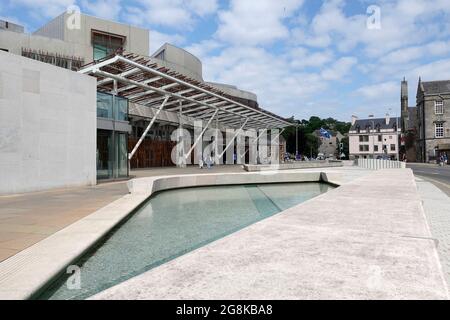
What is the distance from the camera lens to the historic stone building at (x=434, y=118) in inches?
2489

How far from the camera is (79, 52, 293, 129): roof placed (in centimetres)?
1889

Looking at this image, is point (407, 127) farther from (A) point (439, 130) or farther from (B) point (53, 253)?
(B) point (53, 253)

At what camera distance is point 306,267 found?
339 centimetres

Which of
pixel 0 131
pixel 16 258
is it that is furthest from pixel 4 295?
pixel 0 131

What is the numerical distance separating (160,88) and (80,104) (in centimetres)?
979

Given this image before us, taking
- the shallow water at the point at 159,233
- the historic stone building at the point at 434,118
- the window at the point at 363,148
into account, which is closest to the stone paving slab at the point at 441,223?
the shallow water at the point at 159,233

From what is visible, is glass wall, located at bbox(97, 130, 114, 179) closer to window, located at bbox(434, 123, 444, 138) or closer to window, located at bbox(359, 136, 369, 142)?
window, located at bbox(434, 123, 444, 138)

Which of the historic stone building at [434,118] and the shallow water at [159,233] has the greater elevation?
the historic stone building at [434,118]

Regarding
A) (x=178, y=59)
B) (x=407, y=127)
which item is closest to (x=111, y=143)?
(x=178, y=59)

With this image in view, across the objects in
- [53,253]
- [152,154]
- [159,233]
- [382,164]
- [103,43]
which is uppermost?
[103,43]

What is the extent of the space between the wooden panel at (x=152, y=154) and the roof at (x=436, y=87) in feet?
181

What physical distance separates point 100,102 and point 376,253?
15.0 metres

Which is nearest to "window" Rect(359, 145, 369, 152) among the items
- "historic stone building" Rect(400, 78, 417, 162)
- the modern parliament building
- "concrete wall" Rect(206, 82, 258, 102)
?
"historic stone building" Rect(400, 78, 417, 162)

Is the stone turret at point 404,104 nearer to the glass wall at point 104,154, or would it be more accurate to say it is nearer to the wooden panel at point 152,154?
the wooden panel at point 152,154
